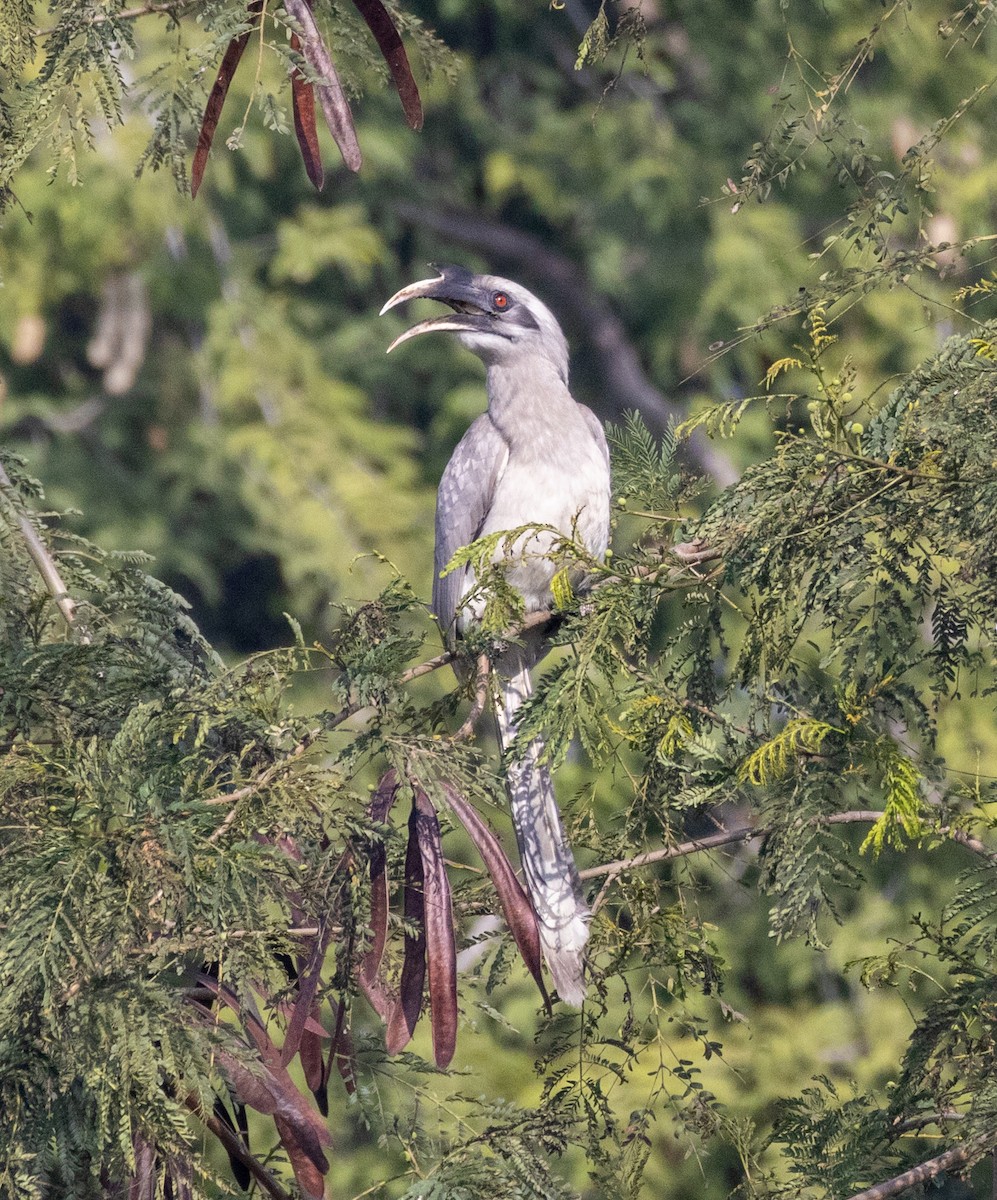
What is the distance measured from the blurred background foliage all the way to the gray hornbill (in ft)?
9.83

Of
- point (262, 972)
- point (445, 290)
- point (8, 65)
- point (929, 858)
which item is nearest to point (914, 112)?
point (929, 858)

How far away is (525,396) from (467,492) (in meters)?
0.35

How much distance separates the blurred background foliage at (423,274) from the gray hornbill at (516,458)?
9.83 feet

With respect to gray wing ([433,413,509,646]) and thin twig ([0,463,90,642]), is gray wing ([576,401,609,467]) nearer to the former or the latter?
gray wing ([433,413,509,646])

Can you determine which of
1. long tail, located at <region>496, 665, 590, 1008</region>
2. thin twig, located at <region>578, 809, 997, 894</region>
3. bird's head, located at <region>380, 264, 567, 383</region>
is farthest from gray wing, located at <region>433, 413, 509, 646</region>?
thin twig, located at <region>578, 809, 997, 894</region>

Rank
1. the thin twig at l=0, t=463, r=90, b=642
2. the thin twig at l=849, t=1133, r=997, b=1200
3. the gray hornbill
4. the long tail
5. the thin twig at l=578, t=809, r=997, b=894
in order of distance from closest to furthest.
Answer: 1. the thin twig at l=849, t=1133, r=997, b=1200
2. the thin twig at l=578, t=809, r=997, b=894
3. the thin twig at l=0, t=463, r=90, b=642
4. the long tail
5. the gray hornbill

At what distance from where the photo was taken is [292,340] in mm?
9539

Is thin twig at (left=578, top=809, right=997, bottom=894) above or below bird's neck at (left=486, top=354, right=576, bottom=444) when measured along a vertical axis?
below

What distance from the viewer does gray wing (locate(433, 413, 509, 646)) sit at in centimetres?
458

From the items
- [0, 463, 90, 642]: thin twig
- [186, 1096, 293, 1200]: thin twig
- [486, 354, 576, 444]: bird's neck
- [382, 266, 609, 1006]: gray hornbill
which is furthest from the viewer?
[486, 354, 576, 444]: bird's neck

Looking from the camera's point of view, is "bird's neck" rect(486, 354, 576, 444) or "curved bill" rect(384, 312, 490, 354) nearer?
"bird's neck" rect(486, 354, 576, 444)

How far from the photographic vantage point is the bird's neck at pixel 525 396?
454cm

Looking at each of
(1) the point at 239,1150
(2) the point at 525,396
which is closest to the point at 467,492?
(2) the point at 525,396

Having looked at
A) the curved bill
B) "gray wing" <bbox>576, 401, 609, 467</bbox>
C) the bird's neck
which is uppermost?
the curved bill
